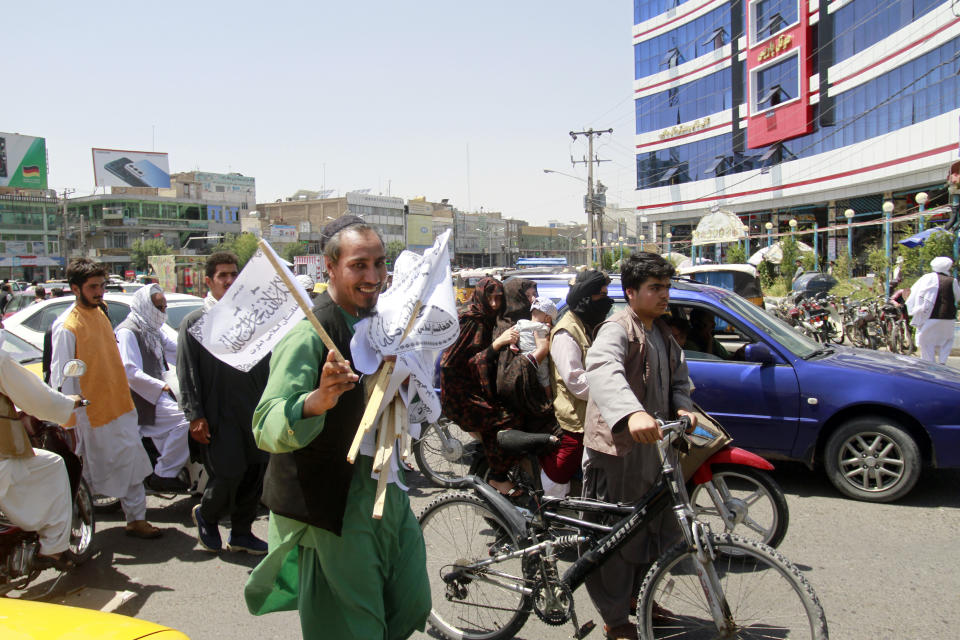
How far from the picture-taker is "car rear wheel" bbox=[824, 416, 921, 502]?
16.2 ft

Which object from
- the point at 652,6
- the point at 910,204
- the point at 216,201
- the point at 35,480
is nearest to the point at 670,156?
the point at 652,6

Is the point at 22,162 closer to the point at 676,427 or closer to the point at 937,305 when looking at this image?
the point at 937,305

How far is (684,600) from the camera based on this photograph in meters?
2.82

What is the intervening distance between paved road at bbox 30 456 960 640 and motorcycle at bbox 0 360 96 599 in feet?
0.66

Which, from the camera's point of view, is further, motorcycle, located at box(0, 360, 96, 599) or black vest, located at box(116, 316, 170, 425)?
black vest, located at box(116, 316, 170, 425)

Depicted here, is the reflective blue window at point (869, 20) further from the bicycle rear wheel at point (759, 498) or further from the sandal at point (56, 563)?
the sandal at point (56, 563)

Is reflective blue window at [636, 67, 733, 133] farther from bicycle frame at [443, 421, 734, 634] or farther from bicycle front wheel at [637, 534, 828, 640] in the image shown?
bicycle front wheel at [637, 534, 828, 640]

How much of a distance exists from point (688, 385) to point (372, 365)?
1.84 m

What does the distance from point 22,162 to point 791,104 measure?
197 ft

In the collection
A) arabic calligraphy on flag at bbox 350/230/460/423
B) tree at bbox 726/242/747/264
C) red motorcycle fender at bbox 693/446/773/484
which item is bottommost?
red motorcycle fender at bbox 693/446/773/484

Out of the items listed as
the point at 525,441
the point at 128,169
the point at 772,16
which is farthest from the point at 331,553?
the point at 128,169

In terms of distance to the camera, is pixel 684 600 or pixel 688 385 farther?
pixel 688 385

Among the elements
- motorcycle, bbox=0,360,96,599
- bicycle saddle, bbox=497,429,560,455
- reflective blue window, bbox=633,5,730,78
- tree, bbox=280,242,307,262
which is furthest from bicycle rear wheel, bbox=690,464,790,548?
tree, bbox=280,242,307,262

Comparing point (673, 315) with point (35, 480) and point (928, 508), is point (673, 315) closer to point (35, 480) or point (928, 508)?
point (928, 508)
